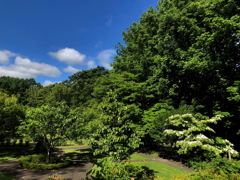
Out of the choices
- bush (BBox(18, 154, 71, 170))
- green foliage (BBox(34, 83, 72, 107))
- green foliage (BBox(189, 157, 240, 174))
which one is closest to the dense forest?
green foliage (BBox(189, 157, 240, 174))

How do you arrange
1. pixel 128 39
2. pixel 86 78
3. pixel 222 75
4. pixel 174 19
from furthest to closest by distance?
pixel 86 78 < pixel 128 39 < pixel 174 19 < pixel 222 75

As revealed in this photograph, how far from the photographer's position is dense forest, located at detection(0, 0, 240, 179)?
9414 mm

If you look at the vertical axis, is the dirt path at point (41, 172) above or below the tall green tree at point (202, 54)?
below

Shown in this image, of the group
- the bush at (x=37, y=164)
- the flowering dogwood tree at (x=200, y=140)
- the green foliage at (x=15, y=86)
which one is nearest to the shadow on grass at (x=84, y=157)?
the bush at (x=37, y=164)

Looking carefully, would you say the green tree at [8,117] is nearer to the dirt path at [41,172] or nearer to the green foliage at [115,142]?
the dirt path at [41,172]

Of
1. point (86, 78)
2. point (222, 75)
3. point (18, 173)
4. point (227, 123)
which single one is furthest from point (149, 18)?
point (86, 78)

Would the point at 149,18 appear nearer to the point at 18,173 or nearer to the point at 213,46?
the point at 213,46

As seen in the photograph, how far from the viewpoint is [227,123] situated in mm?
15039

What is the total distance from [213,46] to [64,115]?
1776cm

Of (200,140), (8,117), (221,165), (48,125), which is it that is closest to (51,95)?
(8,117)

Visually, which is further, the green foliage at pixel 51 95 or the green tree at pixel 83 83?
the green tree at pixel 83 83

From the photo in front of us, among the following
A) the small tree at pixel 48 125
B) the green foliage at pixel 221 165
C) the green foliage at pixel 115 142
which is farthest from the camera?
the small tree at pixel 48 125

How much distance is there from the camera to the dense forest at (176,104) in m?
9.41

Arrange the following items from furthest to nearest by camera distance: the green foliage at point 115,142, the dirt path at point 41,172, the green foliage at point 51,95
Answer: the green foliage at point 51,95
the dirt path at point 41,172
the green foliage at point 115,142
